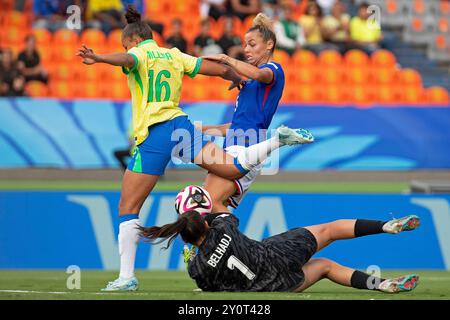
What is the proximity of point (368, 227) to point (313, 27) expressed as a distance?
42.5ft

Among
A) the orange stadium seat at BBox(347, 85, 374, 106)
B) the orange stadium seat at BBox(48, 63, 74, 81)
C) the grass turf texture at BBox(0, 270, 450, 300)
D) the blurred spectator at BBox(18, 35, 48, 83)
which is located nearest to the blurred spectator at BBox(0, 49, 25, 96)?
Answer: the blurred spectator at BBox(18, 35, 48, 83)

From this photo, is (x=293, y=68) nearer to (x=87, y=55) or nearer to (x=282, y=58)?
(x=282, y=58)

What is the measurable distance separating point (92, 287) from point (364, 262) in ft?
15.6

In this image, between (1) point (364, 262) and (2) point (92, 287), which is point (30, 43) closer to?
(1) point (364, 262)

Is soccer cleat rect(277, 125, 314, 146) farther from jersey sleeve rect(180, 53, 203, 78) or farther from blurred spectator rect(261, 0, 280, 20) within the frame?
blurred spectator rect(261, 0, 280, 20)

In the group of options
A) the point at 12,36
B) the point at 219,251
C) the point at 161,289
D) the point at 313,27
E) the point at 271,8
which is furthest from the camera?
the point at 271,8

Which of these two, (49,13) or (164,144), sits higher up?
(49,13)

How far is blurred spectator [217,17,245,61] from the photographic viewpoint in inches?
759

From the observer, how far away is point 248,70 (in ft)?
30.2

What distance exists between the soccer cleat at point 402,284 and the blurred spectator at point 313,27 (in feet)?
42.3

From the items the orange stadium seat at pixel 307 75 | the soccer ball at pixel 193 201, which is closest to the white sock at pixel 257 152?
the soccer ball at pixel 193 201

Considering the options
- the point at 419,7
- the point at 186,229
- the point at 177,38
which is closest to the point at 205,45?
the point at 177,38

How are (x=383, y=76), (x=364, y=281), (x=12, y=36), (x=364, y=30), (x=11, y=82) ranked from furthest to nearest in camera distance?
(x=364, y=30), (x=383, y=76), (x=12, y=36), (x=11, y=82), (x=364, y=281)
